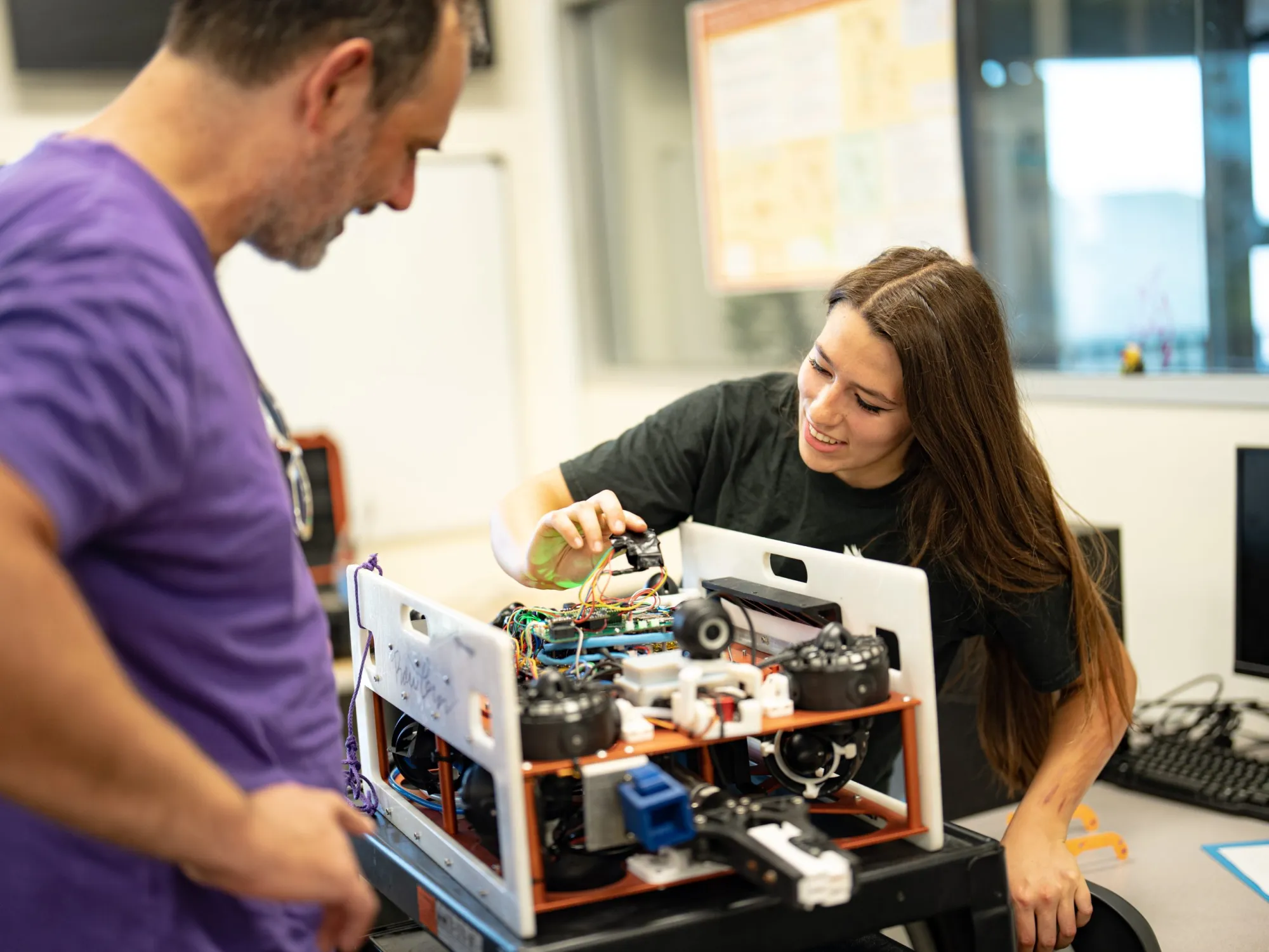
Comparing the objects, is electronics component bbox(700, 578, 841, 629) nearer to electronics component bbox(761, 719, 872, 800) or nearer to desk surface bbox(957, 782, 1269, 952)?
electronics component bbox(761, 719, 872, 800)

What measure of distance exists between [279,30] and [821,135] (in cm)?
220

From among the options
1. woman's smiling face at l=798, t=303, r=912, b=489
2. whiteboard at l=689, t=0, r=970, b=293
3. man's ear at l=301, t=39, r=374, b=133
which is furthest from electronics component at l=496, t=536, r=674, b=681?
whiteboard at l=689, t=0, r=970, b=293

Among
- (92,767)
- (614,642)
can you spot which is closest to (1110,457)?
(614,642)

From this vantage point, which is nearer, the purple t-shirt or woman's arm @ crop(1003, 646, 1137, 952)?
the purple t-shirt

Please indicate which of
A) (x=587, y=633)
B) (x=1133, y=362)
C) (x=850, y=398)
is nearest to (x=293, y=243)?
(x=587, y=633)

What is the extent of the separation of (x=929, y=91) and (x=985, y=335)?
1297 mm

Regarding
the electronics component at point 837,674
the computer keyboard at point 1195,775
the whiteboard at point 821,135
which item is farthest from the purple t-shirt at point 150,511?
the whiteboard at point 821,135

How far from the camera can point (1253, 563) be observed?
1.68m

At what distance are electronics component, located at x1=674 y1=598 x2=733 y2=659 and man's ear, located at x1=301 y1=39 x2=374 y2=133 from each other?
0.43 m

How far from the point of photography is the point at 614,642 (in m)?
1.10

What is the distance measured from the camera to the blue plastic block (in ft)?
2.86

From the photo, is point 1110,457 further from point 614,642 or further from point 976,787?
point 614,642

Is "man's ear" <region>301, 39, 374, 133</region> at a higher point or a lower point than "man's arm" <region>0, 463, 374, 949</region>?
higher

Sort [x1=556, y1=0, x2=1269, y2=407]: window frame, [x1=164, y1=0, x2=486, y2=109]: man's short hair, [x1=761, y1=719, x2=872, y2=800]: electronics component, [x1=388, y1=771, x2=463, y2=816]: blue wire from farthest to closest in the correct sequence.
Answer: [x1=556, y1=0, x2=1269, y2=407]: window frame
[x1=388, y1=771, x2=463, y2=816]: blue wire
[x1=761, y1=719, x2=872, y2=800]: electronics component
[x1=164, y1=0, x2=486, y2=109]: man's short hair
